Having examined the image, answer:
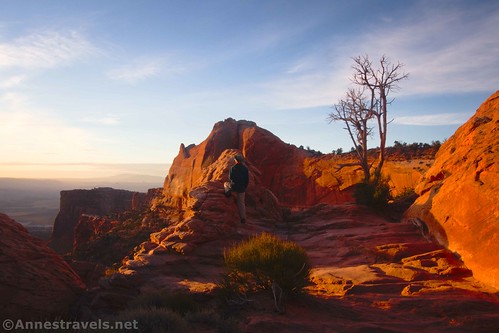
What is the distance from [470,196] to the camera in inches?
432

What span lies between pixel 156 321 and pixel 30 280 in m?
4.01

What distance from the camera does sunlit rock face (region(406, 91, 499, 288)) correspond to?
951 cm

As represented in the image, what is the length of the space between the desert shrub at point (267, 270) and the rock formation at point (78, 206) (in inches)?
1633

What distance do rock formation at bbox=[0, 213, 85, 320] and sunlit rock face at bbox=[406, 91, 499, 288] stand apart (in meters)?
9.22

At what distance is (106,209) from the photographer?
51.7 metres

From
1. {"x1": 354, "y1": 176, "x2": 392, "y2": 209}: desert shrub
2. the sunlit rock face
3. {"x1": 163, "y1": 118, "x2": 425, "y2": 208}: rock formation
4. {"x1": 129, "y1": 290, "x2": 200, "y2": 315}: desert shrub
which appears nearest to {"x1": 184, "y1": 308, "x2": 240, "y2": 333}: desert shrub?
{"x1": 129, "y1": 290, "x2": 200, "y2": 315}: desert shrub

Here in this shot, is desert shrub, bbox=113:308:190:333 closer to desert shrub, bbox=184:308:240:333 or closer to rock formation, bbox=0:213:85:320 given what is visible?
desert shrub, bbox=184:308:240:333

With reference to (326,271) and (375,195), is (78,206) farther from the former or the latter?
(326,271)

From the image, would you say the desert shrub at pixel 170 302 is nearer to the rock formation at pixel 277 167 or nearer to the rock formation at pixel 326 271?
the rock formation at pixel 326 271

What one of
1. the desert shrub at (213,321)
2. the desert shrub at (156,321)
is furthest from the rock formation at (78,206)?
the desert shrub at (156,321)

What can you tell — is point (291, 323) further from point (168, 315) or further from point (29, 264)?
point (29, 264)

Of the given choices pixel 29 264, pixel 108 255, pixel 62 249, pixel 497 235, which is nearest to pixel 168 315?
pixel 29 264

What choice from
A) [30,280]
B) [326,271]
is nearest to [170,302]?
[30,280]

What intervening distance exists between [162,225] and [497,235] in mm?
14460
